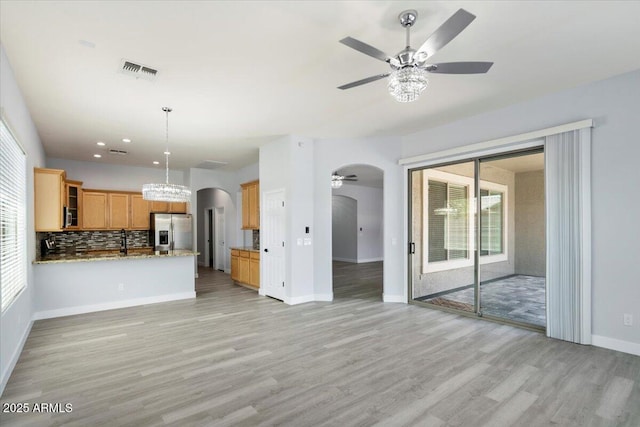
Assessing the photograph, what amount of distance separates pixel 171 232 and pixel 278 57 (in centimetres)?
655

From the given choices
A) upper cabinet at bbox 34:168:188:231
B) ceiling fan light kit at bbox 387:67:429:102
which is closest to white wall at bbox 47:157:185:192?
upper cabinet at bbox 34:168:188:231

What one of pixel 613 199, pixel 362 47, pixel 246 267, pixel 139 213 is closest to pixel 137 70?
pixel 362 47

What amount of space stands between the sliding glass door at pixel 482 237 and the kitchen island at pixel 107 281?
4.40 meters

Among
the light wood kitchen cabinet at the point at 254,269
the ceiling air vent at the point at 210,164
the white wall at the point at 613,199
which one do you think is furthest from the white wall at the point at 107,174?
the white wall at the point at 613,199

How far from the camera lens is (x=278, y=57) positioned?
309 centimetres

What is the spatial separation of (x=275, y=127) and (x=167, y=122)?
Result: 1.66 m

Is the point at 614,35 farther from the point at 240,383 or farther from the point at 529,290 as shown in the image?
the point at 240,383

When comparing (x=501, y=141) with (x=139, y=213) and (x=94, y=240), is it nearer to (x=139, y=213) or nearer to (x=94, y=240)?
(x=139, y=213)

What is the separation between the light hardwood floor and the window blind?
824mm

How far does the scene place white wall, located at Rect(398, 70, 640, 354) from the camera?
347 cm

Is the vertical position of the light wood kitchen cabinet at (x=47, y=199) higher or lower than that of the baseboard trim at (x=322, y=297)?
higher

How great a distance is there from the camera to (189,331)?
428 centimetres

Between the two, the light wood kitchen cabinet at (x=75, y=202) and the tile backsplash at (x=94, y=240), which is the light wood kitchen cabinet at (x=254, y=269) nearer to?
the tile backsplash at (x=94, y=240)

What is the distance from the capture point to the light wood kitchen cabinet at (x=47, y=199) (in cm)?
495
